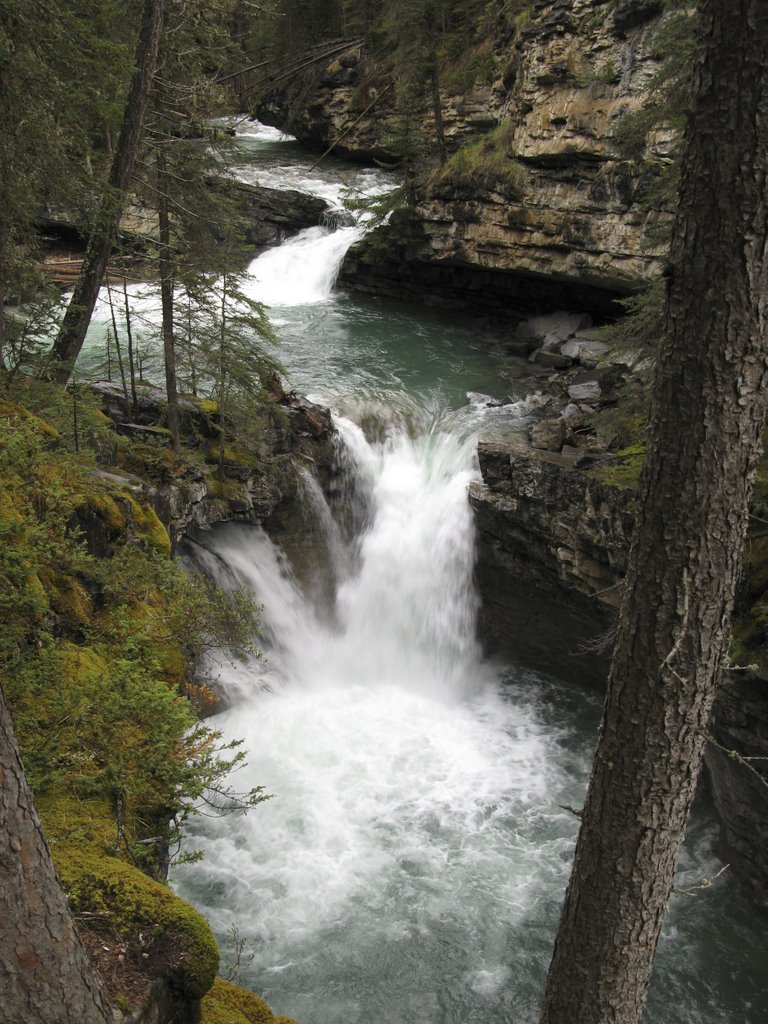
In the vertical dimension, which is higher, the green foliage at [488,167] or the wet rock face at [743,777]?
the green foliage at [488,167]

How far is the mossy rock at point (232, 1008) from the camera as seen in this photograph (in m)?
4.45

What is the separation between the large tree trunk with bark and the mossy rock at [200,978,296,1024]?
1.80 metres

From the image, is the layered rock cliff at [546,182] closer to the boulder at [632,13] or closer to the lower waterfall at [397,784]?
the boulder at [632,13]

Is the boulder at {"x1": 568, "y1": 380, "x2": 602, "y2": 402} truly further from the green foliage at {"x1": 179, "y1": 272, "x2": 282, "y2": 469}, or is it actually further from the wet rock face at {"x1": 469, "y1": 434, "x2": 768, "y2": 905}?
the green foliage at {"x1": 179, "y1": 272, "x2": 282, "y2": 469}

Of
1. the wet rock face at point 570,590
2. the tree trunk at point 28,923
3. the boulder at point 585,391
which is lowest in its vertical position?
the wet rock face at point 570,590

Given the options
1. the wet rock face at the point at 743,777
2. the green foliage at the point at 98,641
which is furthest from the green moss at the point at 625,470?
the green foliage at the point at 98,641

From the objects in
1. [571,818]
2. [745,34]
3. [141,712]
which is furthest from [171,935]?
[571,818]

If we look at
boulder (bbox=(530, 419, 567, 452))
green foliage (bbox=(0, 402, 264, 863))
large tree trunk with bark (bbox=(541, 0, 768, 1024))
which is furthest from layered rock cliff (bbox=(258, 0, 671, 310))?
large tree trunk with bark (bbox=(541, 0, 768, 1024))

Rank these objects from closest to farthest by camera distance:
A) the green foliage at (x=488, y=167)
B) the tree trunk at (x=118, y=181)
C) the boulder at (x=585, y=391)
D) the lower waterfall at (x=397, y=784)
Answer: the lower waterfall at (x=397, y=784) → the tree trunk at (x=118, y=181) → the boulder at (x=585, y=391) → the green foliage at (x=488, y=167)

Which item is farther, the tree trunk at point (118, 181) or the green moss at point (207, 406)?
the green moss at point (207, 406)

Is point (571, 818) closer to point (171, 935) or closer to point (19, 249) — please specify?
point (171, 935)

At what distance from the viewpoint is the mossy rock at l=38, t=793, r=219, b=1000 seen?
3.95 metres

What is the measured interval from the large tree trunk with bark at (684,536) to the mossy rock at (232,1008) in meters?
1.80

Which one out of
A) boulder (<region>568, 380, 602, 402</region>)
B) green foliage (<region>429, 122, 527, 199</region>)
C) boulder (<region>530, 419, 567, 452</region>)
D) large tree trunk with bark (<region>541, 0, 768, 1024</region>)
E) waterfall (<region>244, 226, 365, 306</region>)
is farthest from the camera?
waterfall (<region>244, 226, 365, 306</region>)
